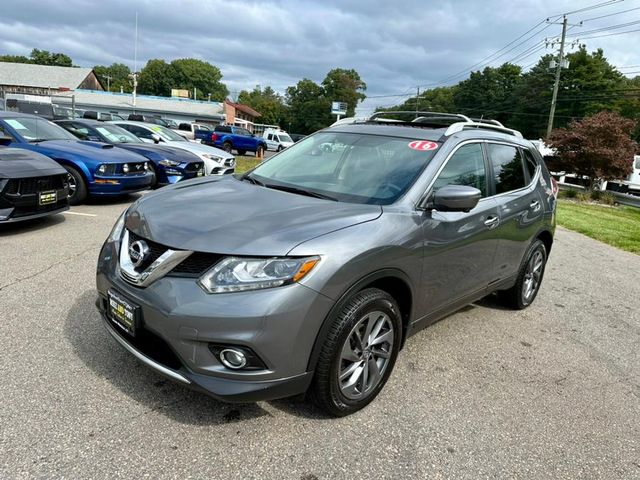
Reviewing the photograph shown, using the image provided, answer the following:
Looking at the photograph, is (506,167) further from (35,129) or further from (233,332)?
(35,129)

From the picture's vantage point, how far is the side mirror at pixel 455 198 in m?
2.93

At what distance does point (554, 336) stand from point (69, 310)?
4.35 metres

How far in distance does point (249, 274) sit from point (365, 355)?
0.94 meters

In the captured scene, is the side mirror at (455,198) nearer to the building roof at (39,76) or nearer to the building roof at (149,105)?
the building roof at (149,105)

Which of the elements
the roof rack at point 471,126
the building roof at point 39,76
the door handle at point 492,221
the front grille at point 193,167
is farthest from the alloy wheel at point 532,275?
the building roof at point 39,76

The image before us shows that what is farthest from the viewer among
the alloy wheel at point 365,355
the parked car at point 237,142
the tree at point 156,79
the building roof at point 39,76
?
the tree at point 156,79

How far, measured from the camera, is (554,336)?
4387 millimetres

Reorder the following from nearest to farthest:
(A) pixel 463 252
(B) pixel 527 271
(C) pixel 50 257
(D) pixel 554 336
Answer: (A) pixel 463 252 < (D) pixel 554 336 < (B) pixel 527 271 < (C) pixel 50 257

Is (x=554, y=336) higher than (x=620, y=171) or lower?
lower

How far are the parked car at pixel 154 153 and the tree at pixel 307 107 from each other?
259 ft

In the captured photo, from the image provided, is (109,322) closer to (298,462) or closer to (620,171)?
(298,462)

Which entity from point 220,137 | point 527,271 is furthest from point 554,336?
point 220,137

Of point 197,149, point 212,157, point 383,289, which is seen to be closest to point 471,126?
point 383,289

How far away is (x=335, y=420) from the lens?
2750 mm
